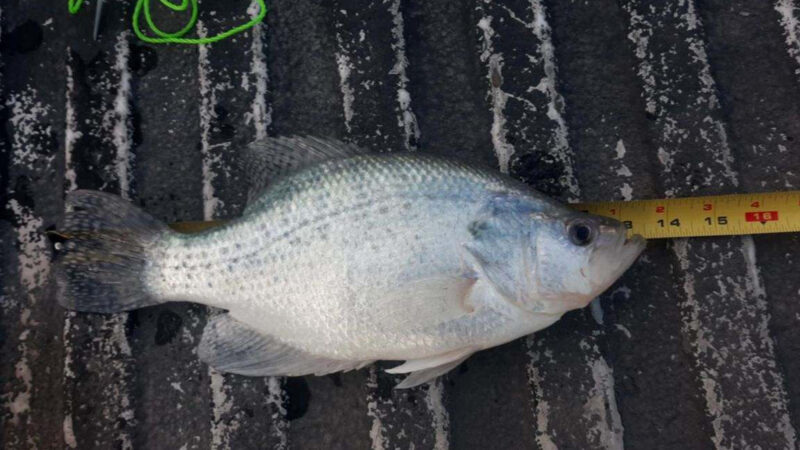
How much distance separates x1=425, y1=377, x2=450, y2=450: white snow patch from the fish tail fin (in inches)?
36.8

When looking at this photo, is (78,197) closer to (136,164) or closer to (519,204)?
(136,164)

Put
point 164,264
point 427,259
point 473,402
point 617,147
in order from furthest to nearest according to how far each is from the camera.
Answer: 1. point 617,147
2. point 473,402
3. point 164,264
4. point 427,259

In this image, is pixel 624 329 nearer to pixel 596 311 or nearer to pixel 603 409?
pixel 596 311

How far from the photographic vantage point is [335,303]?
67.8 inches

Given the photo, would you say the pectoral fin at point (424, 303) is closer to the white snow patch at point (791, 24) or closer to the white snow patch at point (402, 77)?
the white snow patch at point (402, 77)

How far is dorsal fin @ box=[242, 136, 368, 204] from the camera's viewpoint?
6.08 feet

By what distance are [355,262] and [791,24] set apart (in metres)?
1.72

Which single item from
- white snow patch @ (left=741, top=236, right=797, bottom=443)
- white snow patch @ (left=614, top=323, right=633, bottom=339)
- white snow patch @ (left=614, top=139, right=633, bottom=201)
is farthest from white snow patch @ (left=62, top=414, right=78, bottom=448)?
white snow patch @ (left=741, top=236, right=797, bottom=443)

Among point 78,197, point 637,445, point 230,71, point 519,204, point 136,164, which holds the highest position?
point 230,71

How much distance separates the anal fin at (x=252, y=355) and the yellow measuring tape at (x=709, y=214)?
0.34 meters

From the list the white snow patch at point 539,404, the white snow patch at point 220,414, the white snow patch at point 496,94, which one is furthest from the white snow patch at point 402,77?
the white snow patch at point 220,414

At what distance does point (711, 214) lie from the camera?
1.92 metres

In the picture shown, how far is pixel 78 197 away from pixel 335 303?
0.86m

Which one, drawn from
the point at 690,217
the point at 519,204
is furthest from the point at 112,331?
the point at 690,217
